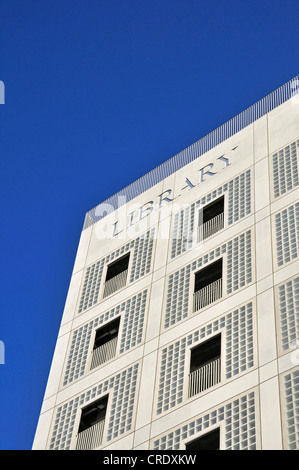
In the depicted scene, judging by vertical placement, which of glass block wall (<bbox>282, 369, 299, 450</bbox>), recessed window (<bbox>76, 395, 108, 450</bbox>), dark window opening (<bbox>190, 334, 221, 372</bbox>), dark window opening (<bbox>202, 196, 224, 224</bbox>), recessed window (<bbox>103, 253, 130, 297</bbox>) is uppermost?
dark window opening (<bbox>202, 196, 224, 224</bbox>)

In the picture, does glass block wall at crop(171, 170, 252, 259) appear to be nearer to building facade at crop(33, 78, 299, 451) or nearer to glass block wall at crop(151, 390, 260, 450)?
building facade at crop(33, 78, 299, 451)

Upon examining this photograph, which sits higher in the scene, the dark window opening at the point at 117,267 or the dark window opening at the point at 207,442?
the dark window opening at the point at 117,267

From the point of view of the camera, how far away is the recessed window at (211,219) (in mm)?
35875

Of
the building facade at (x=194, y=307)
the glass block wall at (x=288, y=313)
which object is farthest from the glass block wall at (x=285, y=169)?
the glass block wall at (x=288, y=313)

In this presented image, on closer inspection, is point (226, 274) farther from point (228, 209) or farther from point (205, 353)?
point (228, 209)

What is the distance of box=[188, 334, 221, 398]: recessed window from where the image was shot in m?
29.6

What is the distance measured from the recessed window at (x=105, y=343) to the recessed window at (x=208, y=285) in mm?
3918

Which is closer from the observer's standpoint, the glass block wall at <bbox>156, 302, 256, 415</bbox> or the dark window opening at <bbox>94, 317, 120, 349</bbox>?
the glass block wall at <bbox>156, 302, 256, 415</bbox>

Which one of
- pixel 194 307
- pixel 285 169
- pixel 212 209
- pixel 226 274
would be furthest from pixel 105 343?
pixel 285 169

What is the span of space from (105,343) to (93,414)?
336 centimetres

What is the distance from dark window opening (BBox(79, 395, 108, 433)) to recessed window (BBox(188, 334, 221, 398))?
4022 mm

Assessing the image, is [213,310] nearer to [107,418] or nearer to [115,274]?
[107,418]

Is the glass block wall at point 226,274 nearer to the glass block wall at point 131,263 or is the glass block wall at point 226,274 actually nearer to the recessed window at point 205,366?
the recessed window at point 205,366

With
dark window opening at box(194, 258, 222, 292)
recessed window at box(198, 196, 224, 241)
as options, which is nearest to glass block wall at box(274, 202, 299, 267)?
dark window opening at box(194, 258, 222, 292)
